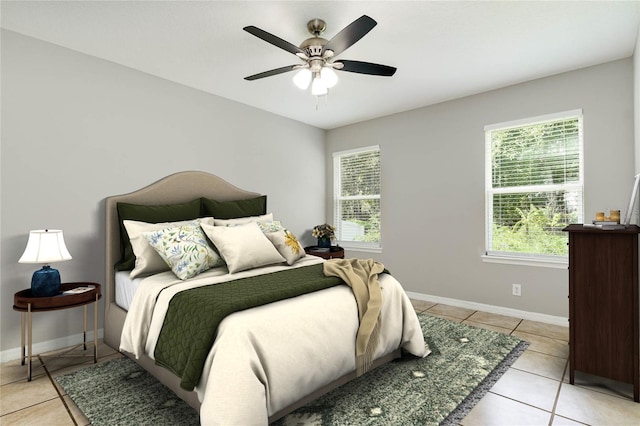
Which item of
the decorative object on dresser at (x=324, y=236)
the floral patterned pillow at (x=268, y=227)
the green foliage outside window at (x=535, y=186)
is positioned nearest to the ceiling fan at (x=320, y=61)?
the floral patterned pillow at (x=268, y=227)

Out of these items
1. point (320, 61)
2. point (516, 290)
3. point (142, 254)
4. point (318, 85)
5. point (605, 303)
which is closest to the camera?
point (605, 303)

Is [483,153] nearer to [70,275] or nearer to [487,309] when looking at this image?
[487,309]

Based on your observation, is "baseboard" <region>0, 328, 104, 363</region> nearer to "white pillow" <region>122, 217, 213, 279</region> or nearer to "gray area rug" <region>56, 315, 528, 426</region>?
"gray area rug" <region>56, 315, 528, 426</region>

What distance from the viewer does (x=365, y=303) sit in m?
2.29

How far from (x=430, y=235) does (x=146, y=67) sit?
3652 millimetres

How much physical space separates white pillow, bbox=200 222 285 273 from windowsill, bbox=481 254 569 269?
2.41m

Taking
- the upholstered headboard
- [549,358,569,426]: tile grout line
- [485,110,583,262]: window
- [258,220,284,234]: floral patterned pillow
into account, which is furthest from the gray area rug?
[258,220,284,234]: floral patterned pillow

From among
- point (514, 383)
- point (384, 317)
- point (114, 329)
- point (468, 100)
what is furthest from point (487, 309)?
point (114, 329)

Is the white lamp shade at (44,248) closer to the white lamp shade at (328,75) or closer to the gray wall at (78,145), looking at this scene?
the gray wall at (78,145)

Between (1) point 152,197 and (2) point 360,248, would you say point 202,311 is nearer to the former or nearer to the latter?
(1) point 152,197

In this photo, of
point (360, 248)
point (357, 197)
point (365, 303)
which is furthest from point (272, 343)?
point (357, 197)

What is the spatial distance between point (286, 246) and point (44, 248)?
5.94ft

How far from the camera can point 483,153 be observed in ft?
12.8

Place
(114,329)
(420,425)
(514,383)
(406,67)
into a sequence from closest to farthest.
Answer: (420,425) → (514,383) → (114,329) → (406,67)
